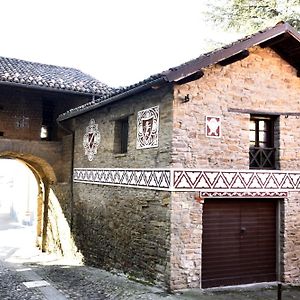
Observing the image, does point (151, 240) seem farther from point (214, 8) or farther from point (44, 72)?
point (214, 8)

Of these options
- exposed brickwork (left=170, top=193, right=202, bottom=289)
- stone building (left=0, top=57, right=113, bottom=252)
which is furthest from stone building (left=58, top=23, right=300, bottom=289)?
stone building (left=0, top=57, right=113, bottom=252)

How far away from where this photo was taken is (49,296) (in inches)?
327

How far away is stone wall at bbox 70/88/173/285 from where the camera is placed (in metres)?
8.64

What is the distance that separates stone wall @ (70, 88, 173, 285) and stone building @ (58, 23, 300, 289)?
4cm

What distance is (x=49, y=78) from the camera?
46.3 feet

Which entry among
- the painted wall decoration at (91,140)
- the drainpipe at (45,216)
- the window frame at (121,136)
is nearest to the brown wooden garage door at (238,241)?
the window frame at (121,136)

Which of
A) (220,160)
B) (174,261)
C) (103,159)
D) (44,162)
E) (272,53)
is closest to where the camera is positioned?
(174,261)

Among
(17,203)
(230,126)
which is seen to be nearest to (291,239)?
(230,126)

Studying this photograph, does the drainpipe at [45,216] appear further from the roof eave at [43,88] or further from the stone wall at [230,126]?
the stone wall at [230,126]

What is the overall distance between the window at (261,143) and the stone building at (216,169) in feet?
0.08

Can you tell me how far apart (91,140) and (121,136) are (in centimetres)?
178

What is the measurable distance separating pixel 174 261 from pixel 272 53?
17.3 ft

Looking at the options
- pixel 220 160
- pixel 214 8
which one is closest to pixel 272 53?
pixel 220 160

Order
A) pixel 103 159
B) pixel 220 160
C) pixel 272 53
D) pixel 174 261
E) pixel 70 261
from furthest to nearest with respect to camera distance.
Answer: pixel 70 261
pixel 103 159
pixel 272 53
pixel 220 160
pixel 174 261
